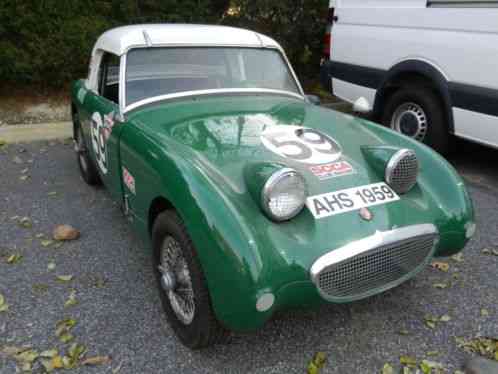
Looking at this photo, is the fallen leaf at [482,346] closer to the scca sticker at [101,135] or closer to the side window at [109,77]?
the scca sticker at [101,135]

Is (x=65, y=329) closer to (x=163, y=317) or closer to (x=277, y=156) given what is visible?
(x=163, y=317)

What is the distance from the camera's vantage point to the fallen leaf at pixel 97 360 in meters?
2.23

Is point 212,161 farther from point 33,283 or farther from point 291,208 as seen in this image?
point 33,283

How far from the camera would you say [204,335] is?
2.13 metres

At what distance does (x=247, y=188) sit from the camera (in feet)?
6.76

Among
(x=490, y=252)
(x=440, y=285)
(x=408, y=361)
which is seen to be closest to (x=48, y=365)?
(x=408, y=361)

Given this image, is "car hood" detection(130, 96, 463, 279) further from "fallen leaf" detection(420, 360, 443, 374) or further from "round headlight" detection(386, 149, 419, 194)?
"fallen leaf" detection(420, 360, 443, 374)

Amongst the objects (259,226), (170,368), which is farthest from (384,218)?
(170,368)

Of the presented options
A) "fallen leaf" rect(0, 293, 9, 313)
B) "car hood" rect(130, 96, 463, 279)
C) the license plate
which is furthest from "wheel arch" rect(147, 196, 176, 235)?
"fallen leaf" rect(0, 293, 9, 313)

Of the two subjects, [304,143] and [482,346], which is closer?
[482,346]

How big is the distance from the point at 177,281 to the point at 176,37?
1.89 m

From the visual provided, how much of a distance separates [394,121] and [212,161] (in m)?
3.54

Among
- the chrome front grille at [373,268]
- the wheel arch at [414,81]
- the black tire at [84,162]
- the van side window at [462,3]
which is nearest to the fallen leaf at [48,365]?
the chrome front grille at [373,268]

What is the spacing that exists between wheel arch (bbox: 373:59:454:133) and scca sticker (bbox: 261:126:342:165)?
7.90ft
